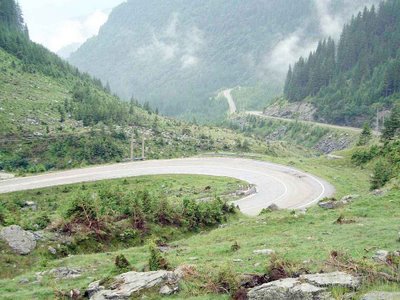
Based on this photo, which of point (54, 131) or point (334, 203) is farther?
point (54, 131)

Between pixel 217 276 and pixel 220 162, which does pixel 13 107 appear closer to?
pixel 220 162

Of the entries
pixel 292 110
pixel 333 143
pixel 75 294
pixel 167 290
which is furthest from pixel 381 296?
pixel 292 110

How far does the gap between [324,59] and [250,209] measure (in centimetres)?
13509

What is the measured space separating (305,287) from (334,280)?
102 cm

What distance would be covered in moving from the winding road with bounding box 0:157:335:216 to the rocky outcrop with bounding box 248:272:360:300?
73.9 ft

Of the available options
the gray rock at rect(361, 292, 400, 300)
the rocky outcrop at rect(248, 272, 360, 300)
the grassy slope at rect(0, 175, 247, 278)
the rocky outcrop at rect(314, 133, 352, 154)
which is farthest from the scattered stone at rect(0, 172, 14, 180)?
the rocky outcrop at rect(314, 133, 352, 154)

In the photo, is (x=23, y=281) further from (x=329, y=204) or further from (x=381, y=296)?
(x=329, y=204)

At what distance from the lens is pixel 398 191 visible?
2811 cm

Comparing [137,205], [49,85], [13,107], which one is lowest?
[137,205]

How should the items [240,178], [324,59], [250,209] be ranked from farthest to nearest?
1. [324,59]
2. [240,178]
3. [250,209]

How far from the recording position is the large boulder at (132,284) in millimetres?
14656

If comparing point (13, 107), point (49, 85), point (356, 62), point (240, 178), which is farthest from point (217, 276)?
point (356, 62)

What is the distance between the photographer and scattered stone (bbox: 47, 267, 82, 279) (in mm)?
18109

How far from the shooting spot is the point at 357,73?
136m
